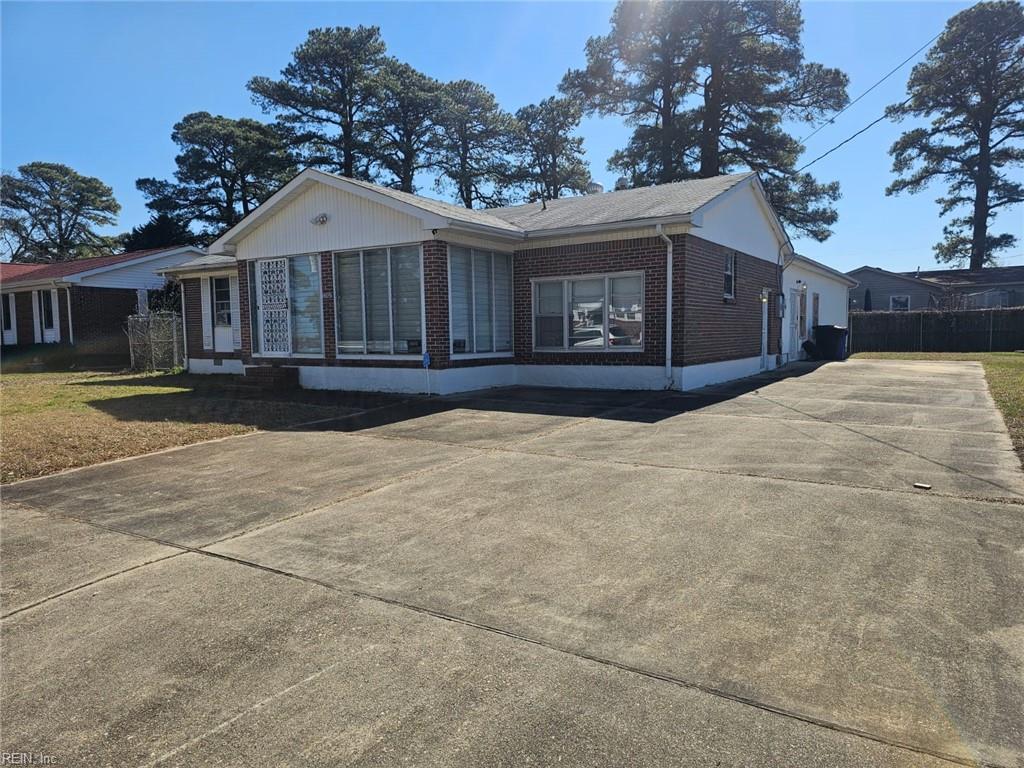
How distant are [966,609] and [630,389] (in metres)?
9.00

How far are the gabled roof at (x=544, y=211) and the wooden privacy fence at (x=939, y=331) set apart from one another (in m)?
17.2

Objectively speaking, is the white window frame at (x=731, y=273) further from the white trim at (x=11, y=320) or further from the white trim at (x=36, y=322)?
the white trim at (x=11, y=320)

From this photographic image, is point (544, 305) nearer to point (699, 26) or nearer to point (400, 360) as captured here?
point (400, 360)

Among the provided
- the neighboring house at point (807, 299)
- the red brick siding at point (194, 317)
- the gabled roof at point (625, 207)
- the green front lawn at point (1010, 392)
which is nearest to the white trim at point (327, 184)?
the gabled roof at point (625, 207)

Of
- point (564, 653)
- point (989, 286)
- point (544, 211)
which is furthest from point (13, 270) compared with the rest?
point (989, 286)

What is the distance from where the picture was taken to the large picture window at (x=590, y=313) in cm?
1212

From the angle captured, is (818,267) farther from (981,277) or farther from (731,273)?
(981,277)

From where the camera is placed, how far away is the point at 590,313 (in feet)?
41.1

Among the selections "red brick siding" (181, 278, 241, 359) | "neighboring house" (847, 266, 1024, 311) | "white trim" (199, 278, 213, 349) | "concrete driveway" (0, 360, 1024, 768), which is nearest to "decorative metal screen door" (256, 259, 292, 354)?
"white trim" (199, 278, 213, 349)

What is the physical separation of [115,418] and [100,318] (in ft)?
60.1

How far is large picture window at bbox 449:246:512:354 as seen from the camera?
39.0 ft

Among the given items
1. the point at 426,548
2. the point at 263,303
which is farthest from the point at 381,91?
the point at 426,548

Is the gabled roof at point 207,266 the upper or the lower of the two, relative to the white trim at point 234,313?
upper

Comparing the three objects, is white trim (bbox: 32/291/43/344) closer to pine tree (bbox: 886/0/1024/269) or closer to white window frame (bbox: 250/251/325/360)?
white window frame (bbox: 250/251/325/360)
